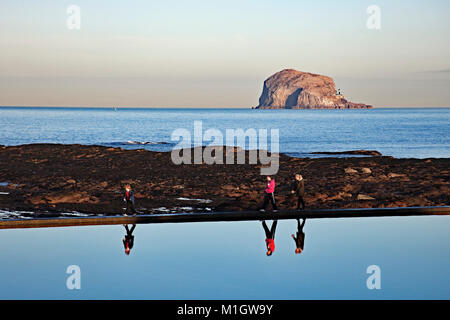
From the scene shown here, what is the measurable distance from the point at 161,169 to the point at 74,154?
10719 millimetres

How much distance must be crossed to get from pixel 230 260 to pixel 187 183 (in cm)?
1723

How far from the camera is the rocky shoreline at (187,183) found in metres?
22.5

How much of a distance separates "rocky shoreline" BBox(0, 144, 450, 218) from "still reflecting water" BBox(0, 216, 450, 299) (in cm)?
576

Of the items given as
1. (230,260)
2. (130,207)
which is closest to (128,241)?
(130,207)

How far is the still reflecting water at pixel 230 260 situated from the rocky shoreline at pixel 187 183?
5757 mm

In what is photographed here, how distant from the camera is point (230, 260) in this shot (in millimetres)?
12242

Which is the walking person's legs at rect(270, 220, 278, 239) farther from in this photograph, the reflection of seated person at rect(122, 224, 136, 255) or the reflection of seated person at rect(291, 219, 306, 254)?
the reflection of seated person at rect(122, 224, 136, 255)

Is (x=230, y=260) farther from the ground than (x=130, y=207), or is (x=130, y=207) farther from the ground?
(x=130, y=207)

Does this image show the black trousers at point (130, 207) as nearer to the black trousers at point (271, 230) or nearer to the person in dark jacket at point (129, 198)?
the person in dark jacket at point (129, 198)

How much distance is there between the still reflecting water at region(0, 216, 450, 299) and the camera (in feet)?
32.7

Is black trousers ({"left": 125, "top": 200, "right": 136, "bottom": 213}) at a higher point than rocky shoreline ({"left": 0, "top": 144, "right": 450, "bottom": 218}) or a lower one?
higher

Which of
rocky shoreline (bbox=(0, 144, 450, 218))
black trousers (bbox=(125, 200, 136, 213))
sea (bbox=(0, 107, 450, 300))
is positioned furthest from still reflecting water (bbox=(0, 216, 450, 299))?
rocky shoreline (bbox=(0, 144, 450, 218))

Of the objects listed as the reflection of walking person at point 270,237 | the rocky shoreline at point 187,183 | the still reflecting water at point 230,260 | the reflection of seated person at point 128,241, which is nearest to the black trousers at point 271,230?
the reflection of walking person at point 270,237

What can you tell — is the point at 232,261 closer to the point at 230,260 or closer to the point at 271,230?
the point at 230,260
